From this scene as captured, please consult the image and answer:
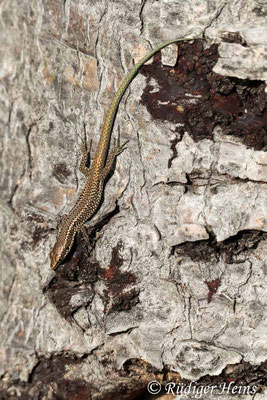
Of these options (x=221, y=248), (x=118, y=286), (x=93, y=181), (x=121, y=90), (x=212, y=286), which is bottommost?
(x=118, y=286)

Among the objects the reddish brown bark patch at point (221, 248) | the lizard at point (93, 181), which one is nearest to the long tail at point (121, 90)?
the lizard at point (93, 181)

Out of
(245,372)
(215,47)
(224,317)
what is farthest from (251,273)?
(215,47)

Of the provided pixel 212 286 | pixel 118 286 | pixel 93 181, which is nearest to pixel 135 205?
pixel 93 181

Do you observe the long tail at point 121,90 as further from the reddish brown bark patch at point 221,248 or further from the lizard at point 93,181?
the reddish brown bark patch at point 221,248

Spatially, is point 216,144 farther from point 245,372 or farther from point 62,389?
point 62,389

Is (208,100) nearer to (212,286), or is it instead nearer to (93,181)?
(93,181)

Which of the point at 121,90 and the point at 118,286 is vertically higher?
the point at 121,90

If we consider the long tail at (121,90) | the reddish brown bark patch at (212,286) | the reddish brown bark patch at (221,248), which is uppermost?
the long tail at (121,90)
